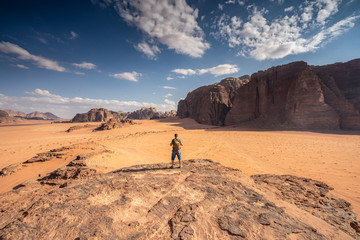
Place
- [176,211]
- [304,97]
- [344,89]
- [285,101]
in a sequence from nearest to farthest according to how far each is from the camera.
→ [176,211] < [304,97] < [344,89] < [285,101]

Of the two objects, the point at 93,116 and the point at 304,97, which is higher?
the point at 304,97

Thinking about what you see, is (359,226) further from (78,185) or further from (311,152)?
(311,152)

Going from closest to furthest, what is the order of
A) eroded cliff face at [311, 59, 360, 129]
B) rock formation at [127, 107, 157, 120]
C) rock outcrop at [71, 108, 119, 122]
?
eroded cliff face at [311, 59, 360, 129], rock outcrop at [71, 108, 119, 122], rock formation at [127, 107, 157, 120]

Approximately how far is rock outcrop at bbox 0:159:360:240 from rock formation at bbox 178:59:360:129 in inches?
876

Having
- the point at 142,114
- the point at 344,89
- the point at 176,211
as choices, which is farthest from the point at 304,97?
the point at 142,114

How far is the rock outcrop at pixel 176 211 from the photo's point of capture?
265 centimetres

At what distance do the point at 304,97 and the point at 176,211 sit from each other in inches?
1079

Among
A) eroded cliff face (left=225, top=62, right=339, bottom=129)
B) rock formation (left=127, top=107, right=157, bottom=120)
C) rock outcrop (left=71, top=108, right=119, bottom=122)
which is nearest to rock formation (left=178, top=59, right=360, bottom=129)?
eroded cliff face (left=225, top=62, right=339, bottom=129)

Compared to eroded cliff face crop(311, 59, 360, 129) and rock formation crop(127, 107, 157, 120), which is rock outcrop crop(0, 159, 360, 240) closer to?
eroded cliff face crop(311, 59, 360, 129)

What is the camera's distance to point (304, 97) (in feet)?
71.3

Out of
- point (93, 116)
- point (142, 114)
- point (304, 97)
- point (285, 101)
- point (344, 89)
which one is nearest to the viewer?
point (304, 97)

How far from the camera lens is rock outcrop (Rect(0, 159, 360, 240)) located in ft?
8.70

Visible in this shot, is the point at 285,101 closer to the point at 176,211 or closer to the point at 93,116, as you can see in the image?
the point at 176,211

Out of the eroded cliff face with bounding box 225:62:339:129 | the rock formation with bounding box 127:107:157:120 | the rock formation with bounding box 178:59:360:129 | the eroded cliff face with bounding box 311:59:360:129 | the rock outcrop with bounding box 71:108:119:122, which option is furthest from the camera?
the rock formation with bounding box 127:107:157:120
